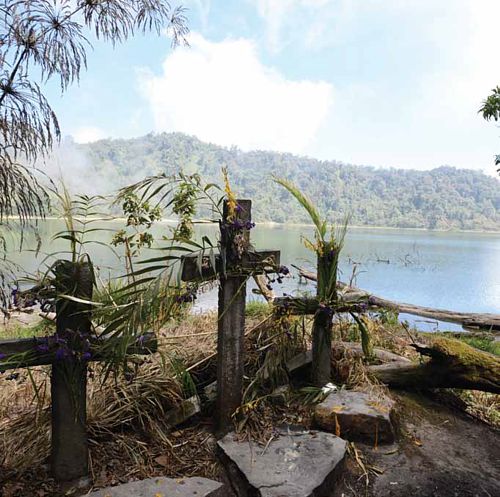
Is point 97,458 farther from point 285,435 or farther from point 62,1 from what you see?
point 62,1

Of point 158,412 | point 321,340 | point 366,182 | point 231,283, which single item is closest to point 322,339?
point 321,340

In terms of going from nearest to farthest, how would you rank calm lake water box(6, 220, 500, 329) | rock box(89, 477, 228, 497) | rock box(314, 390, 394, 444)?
rock box(89, 477, 228, 497), rock box(314, 390, 394, 444), calm lake water box(6, 220, 500, 329)

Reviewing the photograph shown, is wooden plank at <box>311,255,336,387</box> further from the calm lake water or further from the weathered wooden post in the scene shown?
the calm lake water

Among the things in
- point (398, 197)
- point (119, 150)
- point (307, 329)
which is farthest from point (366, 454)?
point (398, 197)

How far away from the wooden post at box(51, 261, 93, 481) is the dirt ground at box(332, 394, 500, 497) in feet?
3.98

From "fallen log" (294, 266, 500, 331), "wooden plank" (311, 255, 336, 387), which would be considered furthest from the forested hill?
"wooden plank" (311, 255, 336, 387)

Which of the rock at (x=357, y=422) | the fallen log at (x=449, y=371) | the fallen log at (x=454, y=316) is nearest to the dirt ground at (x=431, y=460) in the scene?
the rock at (x=357, y=422)

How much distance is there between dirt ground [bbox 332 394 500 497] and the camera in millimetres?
2092

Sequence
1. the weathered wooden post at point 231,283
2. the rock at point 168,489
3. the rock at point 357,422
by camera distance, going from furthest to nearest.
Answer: the rock at point 357,422, the weathered wooden post at point 231,283, the rock at point 168,489

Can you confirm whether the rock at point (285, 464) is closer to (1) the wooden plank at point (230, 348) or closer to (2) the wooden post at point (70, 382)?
(1) the wooden plank at point (230, 348)

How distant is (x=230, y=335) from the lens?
234 centimetres

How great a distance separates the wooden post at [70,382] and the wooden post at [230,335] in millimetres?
681

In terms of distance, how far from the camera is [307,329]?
10.7ft

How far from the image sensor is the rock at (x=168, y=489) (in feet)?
6.16
